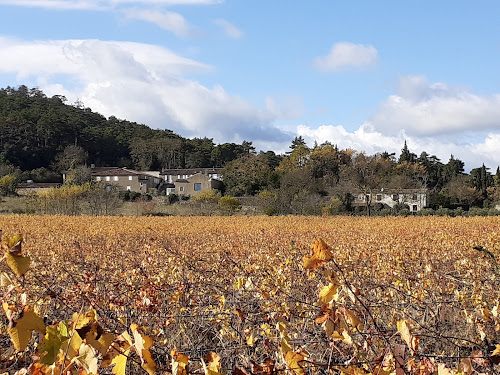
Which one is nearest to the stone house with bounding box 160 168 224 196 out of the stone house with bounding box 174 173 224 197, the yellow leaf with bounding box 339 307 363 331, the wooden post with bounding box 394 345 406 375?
the stone house with bounding box 174 173 224 197

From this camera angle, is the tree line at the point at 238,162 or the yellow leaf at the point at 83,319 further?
the tree line at the point at 238,162

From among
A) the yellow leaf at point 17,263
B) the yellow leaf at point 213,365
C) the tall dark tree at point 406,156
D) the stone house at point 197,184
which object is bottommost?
the yellow leaf at point 213,365

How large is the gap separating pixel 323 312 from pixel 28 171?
69.9 meters

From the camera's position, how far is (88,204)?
43.6 meters

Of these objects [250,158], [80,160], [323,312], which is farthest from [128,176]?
[323,312]

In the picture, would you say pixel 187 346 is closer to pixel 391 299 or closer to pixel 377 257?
pixel 391 299

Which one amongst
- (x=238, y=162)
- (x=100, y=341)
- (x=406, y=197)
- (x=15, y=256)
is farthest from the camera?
(x=238, y=162)

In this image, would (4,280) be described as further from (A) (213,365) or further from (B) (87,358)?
(A) (213,365)

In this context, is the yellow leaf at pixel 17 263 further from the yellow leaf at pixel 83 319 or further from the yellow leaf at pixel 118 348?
the yellow leaf at pixel 118 348

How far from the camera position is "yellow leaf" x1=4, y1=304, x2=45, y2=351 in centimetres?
162

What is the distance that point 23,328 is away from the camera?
64.6 inches

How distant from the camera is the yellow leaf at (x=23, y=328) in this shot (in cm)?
162

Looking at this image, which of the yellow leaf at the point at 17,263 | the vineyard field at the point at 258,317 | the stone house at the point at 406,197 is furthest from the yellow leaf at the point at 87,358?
the stone house at the point at 406,197

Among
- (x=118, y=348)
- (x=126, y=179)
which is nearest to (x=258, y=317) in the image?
(x=118, y=348)
